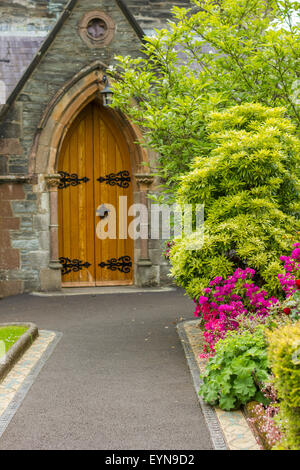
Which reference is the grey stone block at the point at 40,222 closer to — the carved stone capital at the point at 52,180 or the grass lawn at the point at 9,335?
the carved stone capital at the point at 52,180

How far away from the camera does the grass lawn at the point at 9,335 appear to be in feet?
20.9

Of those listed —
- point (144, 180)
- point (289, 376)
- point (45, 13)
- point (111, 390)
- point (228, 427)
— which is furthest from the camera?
point (45, 13)

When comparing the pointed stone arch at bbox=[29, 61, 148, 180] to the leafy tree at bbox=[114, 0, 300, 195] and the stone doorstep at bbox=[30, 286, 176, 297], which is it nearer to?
the stone doorstep at bbox=[30, 286, 176, 297]

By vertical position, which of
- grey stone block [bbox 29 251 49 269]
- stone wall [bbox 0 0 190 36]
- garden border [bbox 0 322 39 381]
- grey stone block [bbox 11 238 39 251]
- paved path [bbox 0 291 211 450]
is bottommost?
paved path [bbox 0 291 211 450]

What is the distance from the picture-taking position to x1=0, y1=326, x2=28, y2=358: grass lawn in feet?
20.9

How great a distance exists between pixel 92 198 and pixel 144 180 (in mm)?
1273

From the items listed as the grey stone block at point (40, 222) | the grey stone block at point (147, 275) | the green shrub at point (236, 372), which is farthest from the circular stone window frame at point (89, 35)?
the green shrub at point (236, 372)

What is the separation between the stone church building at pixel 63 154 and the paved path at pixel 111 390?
243 cm

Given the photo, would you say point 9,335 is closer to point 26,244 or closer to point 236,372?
point 236,372

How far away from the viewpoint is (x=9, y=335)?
7.04 meters

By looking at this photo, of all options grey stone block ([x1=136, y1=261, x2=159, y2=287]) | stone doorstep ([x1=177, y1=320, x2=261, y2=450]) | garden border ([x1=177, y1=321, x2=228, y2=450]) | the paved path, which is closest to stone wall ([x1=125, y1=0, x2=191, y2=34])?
grey stone block ([x1=136, y1=261, x2=159, y2=287])

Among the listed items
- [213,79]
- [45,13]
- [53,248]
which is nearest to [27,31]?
[45,13]

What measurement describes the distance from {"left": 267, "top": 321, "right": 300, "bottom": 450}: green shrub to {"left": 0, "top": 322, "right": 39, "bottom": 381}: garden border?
3044mm
